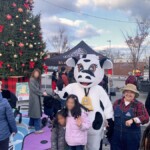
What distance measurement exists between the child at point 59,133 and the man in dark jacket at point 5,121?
2.02 ft

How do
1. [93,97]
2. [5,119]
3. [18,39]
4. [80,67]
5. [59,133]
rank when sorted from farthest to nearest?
[18,39] → [80,67] → [93,97] → [59,133] → [5,119]

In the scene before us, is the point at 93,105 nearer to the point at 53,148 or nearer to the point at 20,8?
the point at 53,148

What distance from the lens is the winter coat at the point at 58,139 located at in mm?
3617

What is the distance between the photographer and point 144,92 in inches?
563

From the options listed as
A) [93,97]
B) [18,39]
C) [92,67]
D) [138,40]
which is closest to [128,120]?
[93,97]

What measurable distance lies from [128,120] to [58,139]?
110 cm

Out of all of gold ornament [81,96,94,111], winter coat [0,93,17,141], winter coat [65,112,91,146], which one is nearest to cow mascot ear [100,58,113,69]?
gold ornament [81,96,94,111]

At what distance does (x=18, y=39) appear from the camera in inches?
304

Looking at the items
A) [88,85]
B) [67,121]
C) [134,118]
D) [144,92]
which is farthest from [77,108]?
[144,92]

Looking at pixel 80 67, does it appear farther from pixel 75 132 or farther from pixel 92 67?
pixel 75 132

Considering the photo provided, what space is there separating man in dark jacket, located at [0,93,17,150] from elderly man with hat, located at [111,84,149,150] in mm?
1594

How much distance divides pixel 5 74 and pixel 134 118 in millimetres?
5256

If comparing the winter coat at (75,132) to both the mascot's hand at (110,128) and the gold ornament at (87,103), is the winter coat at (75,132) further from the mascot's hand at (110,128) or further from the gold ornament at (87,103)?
the mascot's hand at (110,128)

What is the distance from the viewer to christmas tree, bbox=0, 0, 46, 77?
7574 millimetres
